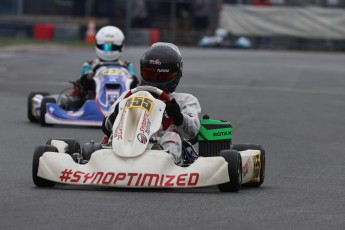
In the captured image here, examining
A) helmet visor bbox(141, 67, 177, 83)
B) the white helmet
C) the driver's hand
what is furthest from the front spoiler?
the white helmet

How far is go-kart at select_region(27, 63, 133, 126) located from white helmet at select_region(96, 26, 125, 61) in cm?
65

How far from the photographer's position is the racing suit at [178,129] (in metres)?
8.27

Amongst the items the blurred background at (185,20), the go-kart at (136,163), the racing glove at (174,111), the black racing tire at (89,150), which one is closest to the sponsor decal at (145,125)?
the go-kart at (136,163)

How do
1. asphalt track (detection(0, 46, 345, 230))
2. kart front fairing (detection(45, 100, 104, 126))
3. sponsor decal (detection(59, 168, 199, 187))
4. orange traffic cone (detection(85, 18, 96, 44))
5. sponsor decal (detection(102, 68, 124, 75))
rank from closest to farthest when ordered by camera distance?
asphalt track (detection(0, 46, 345, 230)), sponsor decal (detection(59, 168, 199, 187)), kart front fairing (detection(45, 100, 104, 126)), sponsor decal (detection(102, 68, 124, 75)), orange traffic cone (detection(85, 18, 96, 44))

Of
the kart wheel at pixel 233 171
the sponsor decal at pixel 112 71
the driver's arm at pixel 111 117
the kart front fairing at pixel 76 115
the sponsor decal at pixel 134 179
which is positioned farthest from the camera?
the sponsor decal at pixel 112 71

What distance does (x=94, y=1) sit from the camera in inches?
1651

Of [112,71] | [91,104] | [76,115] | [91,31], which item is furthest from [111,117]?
[91,31]

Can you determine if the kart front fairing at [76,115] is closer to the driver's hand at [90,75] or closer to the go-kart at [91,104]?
the go-kart at [91,104]

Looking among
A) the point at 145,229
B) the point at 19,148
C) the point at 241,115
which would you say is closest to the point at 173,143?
the point at 145,229

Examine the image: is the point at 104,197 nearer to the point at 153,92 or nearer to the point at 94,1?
the point at 153,92

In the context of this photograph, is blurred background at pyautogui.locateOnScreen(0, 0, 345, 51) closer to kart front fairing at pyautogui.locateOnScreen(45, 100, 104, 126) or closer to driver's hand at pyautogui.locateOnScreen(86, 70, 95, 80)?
driver's hand at pyautogui.locateOnScreen(86, 70, 95, 80)

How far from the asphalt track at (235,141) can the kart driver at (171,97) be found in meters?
0.58

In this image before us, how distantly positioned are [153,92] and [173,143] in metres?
0.41

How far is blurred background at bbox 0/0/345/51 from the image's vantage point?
134 ft
